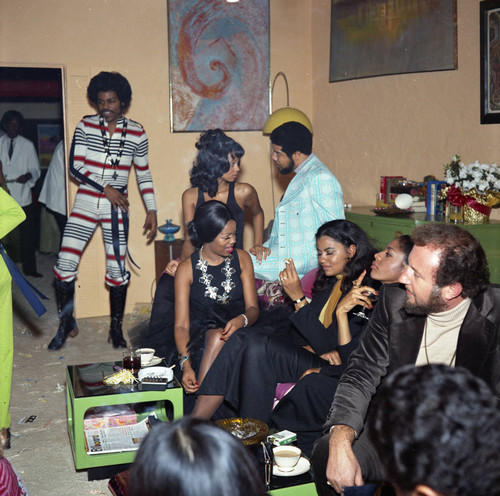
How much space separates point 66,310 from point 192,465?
458cm

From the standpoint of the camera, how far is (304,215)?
13.9ft

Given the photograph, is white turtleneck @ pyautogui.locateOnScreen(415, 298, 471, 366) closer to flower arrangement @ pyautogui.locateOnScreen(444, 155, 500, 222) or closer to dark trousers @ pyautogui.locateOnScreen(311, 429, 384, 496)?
dark trousers @ pyautogui.locateOnScreen(311, 429, 384, 496)

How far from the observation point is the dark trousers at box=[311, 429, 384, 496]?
229 centimetres

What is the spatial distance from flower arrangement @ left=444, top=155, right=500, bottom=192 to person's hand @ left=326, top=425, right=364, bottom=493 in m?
2.63

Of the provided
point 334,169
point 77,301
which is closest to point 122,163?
point 77,301

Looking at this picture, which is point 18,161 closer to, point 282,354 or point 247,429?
point 282,354

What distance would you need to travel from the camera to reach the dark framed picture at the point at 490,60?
445 centimetres

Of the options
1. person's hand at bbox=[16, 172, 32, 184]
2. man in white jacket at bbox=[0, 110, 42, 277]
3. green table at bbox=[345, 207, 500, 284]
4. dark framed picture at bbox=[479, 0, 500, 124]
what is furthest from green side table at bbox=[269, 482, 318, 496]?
person's hand at bbox=[16, 172, 32, 184]

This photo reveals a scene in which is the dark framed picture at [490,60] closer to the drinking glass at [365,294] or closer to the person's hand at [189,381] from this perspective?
the drinking glass at [365,294]

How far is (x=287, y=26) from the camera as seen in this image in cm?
631

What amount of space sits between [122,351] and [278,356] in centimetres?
224

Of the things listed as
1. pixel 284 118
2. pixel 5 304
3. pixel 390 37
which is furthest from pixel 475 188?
pixel 5 304

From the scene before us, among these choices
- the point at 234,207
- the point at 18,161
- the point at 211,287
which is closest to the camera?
the point at 211,287

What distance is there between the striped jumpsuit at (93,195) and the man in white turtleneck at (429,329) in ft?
11.0
